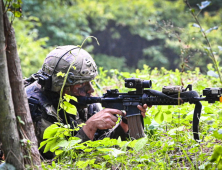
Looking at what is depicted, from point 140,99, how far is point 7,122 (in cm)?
144

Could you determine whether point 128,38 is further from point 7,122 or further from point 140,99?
point 7,122

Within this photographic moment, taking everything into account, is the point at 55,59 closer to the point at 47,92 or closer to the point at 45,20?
the point at 47,92

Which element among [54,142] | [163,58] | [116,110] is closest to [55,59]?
[116,110]

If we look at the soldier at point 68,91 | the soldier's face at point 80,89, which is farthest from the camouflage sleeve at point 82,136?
the soldier's face at point 80,89

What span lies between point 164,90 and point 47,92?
1.30 meters

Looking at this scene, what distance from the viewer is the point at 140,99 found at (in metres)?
3.28

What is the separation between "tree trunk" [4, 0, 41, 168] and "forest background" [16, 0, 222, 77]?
944 centimetres

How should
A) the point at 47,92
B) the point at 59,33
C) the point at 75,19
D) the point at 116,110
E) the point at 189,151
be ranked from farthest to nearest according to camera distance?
the point at 75,19, the point at 59,33, the point at 47,92, the point at 116,110, the point at 189,151

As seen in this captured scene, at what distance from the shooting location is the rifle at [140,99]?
3.03 m

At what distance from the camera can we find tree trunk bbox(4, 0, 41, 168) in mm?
2309

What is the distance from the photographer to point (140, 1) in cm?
1839

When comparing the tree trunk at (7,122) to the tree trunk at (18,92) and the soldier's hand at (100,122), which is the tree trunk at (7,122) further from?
the soldier's hand at (100,122)

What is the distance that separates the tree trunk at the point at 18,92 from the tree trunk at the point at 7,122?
0.07 metres

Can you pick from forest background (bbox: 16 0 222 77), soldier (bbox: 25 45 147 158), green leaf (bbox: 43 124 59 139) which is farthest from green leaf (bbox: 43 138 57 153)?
forest background (bbox: 16 0 222 77)
